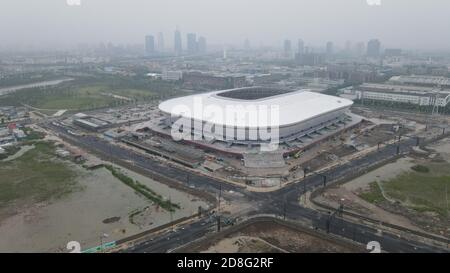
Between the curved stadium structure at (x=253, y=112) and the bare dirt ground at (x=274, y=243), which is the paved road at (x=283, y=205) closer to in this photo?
the bare dirt ground at (x=274, y=243)

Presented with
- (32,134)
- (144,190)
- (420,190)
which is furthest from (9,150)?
(420,190)

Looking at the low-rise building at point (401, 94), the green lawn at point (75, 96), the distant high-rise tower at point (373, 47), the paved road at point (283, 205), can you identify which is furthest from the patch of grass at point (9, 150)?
the distant high-rise tower at point (373, 47)

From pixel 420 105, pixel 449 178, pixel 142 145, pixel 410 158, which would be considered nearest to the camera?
pixel 449 178

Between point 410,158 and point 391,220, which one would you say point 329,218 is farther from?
point 410,158

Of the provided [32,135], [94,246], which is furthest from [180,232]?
[32,135]

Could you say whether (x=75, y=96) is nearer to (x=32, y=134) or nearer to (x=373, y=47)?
(x=32, y=134)

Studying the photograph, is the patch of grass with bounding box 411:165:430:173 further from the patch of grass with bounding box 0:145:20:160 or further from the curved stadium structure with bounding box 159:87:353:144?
the patch of grass with bounding box 0:145:20:160
